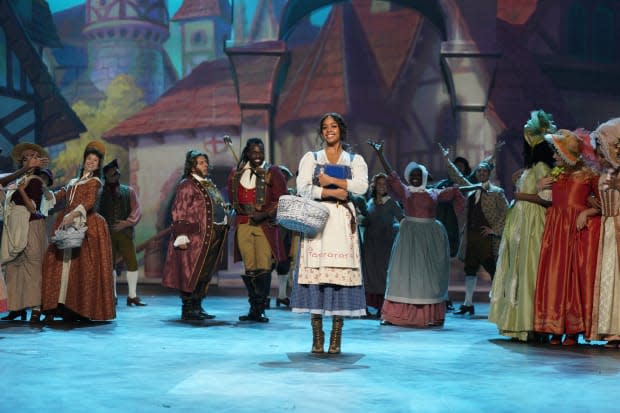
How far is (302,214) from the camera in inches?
196

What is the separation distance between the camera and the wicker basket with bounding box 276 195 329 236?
498cm

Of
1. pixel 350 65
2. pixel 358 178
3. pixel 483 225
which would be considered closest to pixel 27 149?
pixel 358 178

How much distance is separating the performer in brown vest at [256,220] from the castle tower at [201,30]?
4.38 m

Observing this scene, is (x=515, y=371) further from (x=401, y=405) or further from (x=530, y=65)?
(x=530, y=65)

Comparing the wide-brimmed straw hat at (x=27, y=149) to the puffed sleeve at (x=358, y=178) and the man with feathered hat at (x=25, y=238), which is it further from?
the puffed sleeve at (x=358, y=178)

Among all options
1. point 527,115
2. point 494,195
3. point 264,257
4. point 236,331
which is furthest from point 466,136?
point 236,331

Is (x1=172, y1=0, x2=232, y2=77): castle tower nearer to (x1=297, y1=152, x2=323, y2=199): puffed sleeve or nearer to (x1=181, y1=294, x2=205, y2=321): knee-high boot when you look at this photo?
(x1=181, y1=294, x2=205, y2=321): knee-high boot

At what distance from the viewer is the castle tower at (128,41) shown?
1145cm

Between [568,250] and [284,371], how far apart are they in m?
2.40

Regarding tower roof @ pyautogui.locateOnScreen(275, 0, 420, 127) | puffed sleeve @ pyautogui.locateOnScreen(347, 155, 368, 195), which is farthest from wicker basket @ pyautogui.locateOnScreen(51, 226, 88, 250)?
tower roof @ pyautogui.locateOnScreen(275, 0, 420, 127)

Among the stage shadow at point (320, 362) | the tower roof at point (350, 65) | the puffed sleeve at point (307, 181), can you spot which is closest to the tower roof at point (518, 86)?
the tower roof at point (350, 65)

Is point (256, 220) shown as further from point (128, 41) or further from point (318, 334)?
point (128, 41)

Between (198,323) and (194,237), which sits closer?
(198,323)

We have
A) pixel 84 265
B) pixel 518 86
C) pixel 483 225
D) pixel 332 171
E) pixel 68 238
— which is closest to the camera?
pixel 332 171
